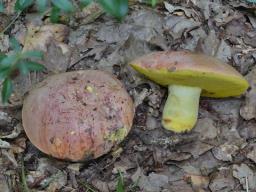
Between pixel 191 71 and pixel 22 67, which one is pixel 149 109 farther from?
pixel 22 67

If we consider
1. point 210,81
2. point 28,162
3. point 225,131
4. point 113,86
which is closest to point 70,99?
point 113,86

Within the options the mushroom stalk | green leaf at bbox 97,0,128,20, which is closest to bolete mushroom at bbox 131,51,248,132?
the mushroom stalk

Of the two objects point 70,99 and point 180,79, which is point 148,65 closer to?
point 180,79

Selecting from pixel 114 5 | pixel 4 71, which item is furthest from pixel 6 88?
pixel 114 5

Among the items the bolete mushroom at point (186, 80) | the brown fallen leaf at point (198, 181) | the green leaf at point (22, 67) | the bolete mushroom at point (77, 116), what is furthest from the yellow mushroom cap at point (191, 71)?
the green leaf at point (22, 67)

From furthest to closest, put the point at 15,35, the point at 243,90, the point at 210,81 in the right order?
the point at 15,35, the point at 243,90, the point at 210,81

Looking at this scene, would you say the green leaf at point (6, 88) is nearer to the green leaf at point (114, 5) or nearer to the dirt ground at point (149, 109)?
the dirt ground at point (149, 109)
